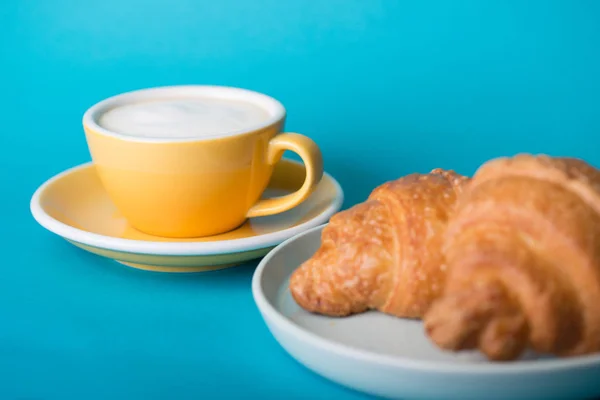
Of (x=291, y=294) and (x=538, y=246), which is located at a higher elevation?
(x=538, y=246)

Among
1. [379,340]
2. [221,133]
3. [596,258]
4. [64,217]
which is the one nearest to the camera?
[596,258]

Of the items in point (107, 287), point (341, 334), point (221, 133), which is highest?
point (221, 133)

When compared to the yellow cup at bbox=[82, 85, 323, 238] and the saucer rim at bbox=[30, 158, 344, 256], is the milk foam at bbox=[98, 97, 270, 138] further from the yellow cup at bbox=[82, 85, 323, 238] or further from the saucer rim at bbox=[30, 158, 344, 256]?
the saucer rim at bbox=[30, 158, 344, 256]

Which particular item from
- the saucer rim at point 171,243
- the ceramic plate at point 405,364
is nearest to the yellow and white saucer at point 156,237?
the saucer rim at point 171,243

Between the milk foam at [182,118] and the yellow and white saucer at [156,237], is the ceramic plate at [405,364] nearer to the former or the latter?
the yellow and white saucer at [156,237]

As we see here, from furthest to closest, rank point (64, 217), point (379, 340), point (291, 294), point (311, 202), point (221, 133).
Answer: point (311, 202) < point (64, 217) < point (221, 133) < point (291, 294) < point (379, 340)

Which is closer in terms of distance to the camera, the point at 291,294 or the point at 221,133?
Answer: the point at 291,294

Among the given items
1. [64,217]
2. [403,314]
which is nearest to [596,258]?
[403,314]

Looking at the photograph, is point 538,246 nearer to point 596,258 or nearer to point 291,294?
point 596,258
